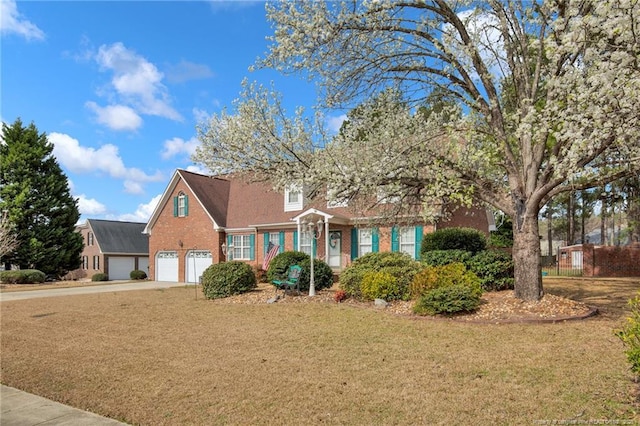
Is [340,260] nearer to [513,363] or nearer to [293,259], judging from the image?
[293,259]

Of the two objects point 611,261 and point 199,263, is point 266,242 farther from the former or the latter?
point 611,261

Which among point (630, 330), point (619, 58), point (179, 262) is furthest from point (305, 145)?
point (179, 262)

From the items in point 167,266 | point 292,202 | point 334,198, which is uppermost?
point 292,202

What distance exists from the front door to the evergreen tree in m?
22.5

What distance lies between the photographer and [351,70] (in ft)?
34.8

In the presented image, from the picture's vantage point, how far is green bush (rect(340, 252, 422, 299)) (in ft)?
37.7

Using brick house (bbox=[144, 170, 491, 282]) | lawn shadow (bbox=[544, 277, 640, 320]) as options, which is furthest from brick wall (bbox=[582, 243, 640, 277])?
lawn shadow (bbox=[544, 277, 640, 320])

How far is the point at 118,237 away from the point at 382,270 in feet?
137

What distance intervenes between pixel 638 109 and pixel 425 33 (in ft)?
16.5

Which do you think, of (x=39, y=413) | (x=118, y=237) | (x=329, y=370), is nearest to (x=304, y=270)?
(x=329, y=370)

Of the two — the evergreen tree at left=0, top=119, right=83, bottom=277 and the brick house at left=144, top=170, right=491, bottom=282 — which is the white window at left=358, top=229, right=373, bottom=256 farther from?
the evergreen tree at left=0, top=119, right=83, bottom=277

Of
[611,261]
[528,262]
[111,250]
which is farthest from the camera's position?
[111,250]

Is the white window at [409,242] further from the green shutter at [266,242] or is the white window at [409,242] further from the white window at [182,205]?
the white window at [182,205]

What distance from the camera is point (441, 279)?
1037 centimetres
